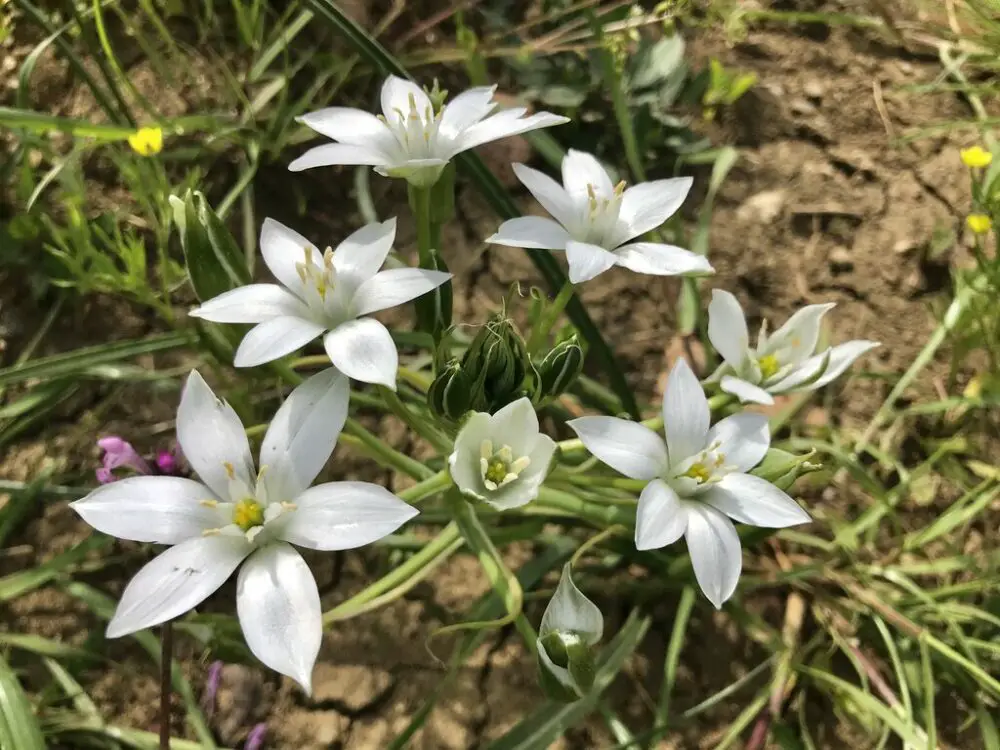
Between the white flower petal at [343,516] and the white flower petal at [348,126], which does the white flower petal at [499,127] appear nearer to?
Answer: the white flower petal at [348,126]

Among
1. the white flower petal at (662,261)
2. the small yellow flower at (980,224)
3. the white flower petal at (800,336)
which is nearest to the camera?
the white flower petal at (662,261)

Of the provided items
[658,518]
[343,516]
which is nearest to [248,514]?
[343,516]

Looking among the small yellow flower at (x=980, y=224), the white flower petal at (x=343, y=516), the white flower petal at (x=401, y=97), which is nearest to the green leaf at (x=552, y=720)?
the white flower petal at (x=343, y=516)

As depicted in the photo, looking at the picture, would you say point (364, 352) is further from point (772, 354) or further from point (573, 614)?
point (772, 354)

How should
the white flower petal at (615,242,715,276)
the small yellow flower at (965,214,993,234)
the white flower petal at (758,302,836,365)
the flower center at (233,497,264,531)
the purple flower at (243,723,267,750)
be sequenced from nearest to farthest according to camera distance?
1. the flower center at (233,497,264,531)
2. the white flower petal at (615,242,715,276)
3. the white flower petal at (758,302,836,365)
4. the purple flower at (243,723,267,750)
5. the small yellow flower at (965,214,993,234)

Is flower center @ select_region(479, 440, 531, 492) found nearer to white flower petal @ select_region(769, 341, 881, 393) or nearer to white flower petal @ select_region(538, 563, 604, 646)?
white flower petal @ select_region(538, 563, 604, 646)

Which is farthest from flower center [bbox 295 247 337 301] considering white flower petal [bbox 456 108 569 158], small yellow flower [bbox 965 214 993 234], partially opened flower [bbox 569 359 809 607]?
small yellow flower [bbox 965 214 993 234]

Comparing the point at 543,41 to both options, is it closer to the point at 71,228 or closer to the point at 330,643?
the point at 71,228
